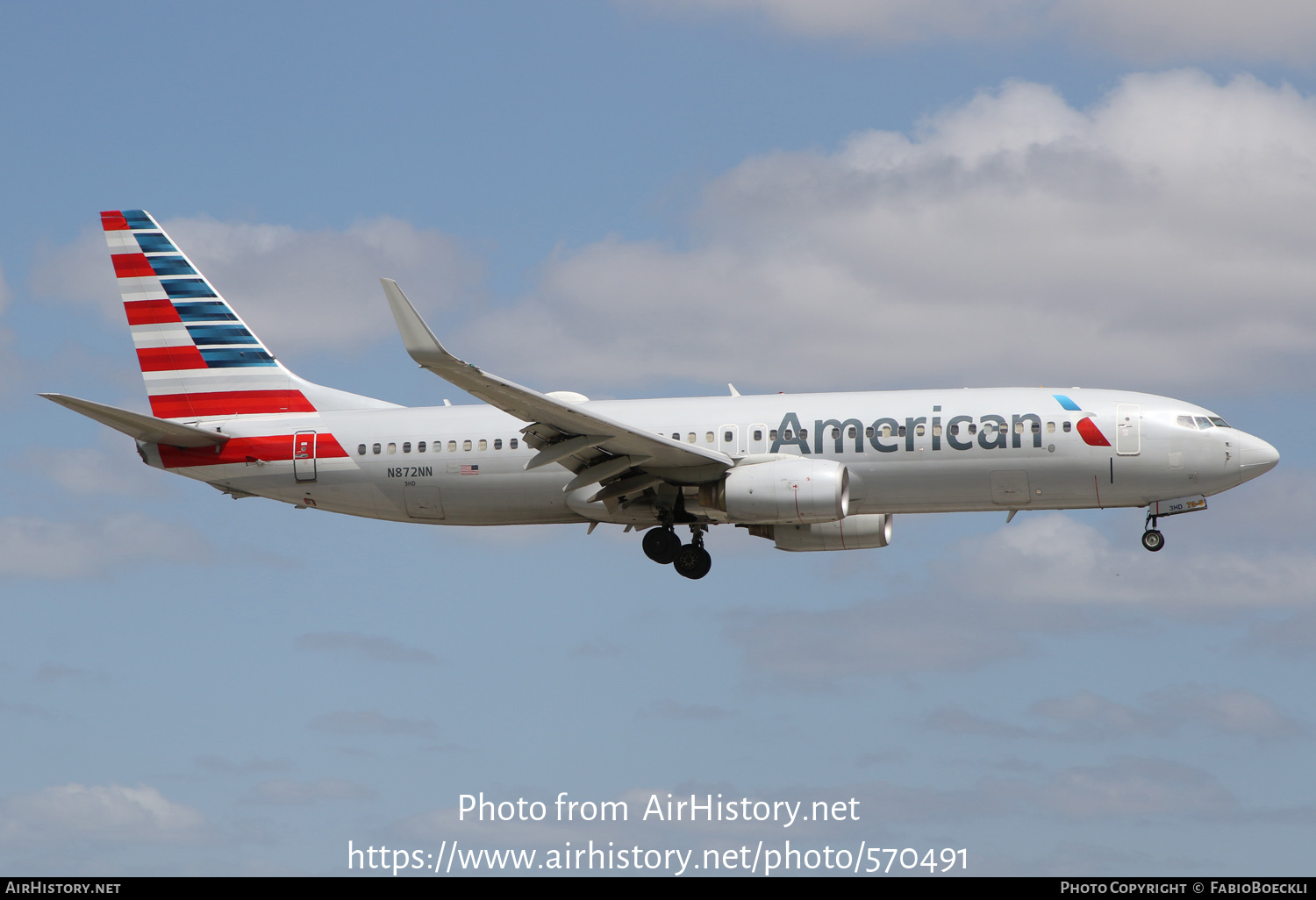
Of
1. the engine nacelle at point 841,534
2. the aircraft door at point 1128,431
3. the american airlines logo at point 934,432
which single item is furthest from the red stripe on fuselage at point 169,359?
the aircraft door at point 1128,431

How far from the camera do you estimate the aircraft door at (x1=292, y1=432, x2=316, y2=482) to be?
4166cm

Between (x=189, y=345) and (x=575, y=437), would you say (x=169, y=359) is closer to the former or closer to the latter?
(x=189, y=345)

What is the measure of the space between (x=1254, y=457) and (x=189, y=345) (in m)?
30.5

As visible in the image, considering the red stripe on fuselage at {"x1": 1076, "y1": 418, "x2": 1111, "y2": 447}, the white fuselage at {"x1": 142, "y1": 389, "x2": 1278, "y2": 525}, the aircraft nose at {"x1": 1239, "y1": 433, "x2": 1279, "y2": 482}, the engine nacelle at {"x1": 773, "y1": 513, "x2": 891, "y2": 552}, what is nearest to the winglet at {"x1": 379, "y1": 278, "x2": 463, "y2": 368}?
the white fuselage at {"x1": 142, "y1": 389, "x2": 1278, "y2": 525}

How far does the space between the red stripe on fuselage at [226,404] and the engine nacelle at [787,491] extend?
13552 mm

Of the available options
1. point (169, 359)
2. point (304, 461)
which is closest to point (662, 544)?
point (304, 461)

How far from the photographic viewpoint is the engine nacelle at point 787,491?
119 ft

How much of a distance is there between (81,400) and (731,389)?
55.4ft

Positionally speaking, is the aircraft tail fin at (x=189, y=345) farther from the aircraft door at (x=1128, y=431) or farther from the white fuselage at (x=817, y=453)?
the aircraft door at (x=1128, y=431)

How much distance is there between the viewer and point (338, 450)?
1636 inches

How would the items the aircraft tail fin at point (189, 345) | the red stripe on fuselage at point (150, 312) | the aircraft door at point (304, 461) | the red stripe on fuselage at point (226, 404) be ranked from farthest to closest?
the red stripe on fuselage at point (150, 312) < the aircraft tail fin at point (189, 345) < the red stripe on fuselage at point (226, 404) < the aircraft door at point (304, 461)

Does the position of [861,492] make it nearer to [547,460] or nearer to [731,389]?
[731,389]

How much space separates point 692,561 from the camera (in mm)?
40094

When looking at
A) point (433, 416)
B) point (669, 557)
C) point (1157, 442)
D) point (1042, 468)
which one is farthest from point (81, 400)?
point (1157, 442)
